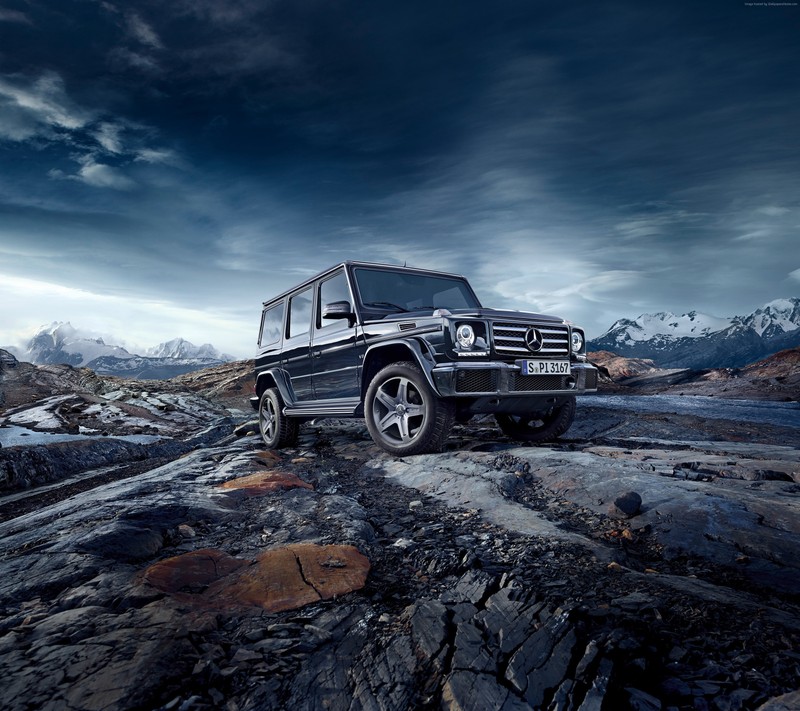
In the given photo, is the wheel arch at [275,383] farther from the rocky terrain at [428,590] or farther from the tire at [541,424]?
the tire at [541,424]

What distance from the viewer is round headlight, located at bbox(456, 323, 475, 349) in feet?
14.2

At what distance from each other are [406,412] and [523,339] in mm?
1453

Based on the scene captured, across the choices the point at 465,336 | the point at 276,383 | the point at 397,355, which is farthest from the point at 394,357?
the point at 276,383

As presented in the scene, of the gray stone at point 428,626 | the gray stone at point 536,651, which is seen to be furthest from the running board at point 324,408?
the gray stone at point 536,651

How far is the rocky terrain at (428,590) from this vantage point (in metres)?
1.29

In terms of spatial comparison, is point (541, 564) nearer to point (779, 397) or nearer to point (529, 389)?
point (529, 389)

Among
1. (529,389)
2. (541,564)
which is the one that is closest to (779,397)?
(529,389)

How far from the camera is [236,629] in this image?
1.60 metres

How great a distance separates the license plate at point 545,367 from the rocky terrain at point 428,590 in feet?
2.73

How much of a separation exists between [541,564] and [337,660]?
1.05 m

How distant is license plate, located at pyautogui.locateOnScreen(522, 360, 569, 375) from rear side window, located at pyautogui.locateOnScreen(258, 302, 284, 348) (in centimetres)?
411

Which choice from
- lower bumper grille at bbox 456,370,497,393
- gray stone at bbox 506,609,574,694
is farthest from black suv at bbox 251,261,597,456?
gray stone at bbox 506,609,574,694

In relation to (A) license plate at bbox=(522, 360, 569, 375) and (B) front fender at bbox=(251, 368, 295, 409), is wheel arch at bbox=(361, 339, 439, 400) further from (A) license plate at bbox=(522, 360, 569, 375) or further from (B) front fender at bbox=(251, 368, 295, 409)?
(B) front fender at bbox=(251, 368, 295, 409)

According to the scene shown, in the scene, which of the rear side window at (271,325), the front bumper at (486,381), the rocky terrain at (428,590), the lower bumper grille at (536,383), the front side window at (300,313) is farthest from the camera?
the rear side window at (271,325)
